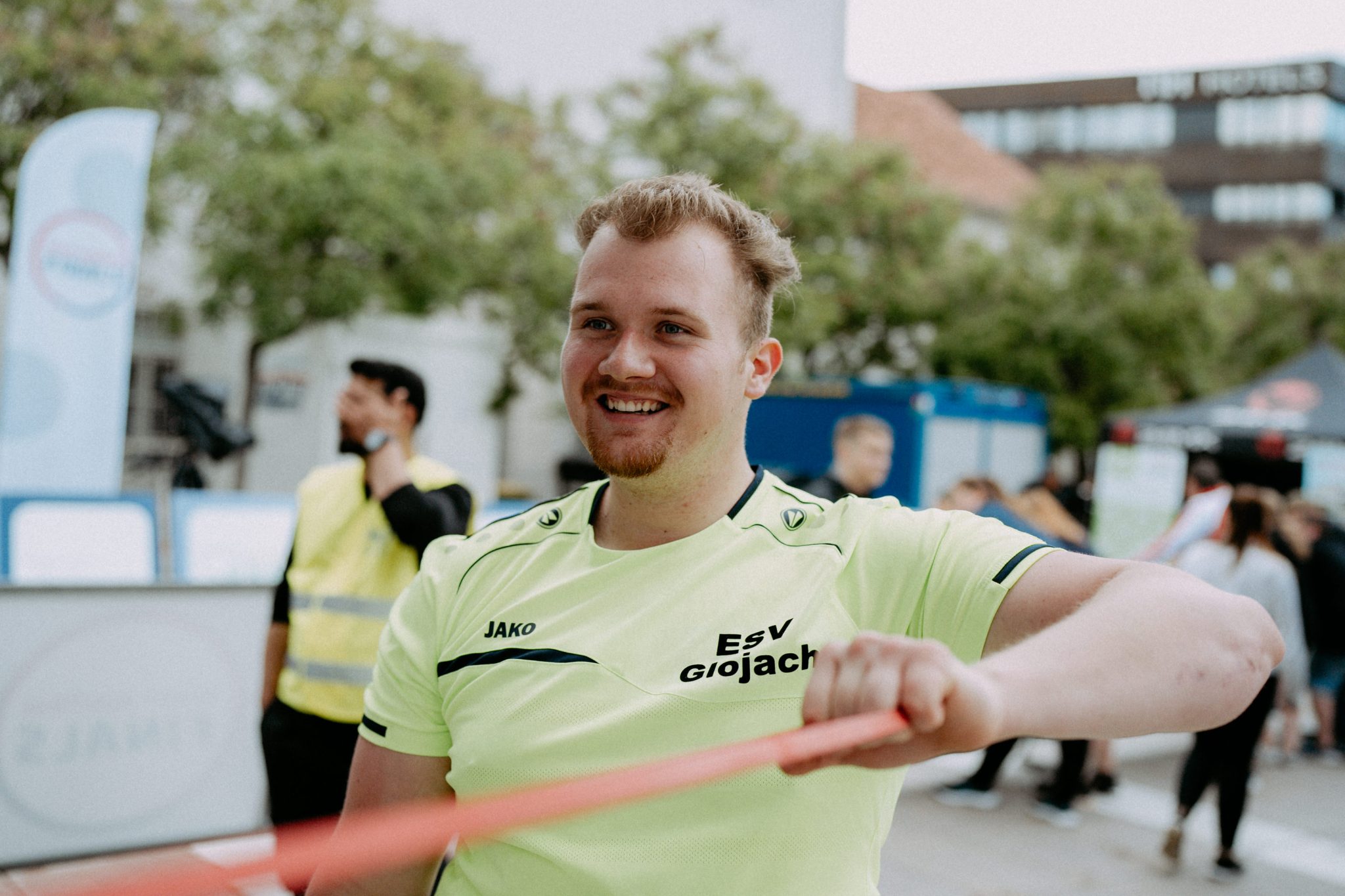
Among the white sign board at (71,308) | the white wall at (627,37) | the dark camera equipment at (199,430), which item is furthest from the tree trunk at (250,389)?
the dark camera equipment at (199,430)

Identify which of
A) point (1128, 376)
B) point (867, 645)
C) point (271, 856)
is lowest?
point (271, 856)

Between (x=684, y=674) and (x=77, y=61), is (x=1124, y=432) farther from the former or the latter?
(x=77, y=61)

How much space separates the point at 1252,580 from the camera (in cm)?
728

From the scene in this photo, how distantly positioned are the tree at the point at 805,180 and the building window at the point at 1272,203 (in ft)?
115

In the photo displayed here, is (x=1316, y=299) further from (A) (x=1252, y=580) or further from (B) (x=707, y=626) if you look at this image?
(B) (x=707, y=626)

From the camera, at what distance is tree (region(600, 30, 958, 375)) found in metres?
19.0

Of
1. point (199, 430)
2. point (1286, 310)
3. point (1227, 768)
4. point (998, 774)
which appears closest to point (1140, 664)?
point (1227, 768)

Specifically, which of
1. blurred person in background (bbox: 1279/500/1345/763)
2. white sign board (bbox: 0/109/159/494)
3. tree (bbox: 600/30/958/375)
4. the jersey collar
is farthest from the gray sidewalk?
tree (bbox: 600/30/958/375)

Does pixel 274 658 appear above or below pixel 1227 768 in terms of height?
above

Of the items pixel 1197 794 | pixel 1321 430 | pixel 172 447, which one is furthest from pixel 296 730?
pixel 172 447

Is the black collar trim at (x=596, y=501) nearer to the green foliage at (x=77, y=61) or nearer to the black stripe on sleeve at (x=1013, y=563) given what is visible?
the black stripe on sleeve at (x=1013, y=563)

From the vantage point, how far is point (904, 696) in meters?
0.92

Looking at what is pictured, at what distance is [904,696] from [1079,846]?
599 cm

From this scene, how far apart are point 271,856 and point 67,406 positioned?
8087 millimetres
